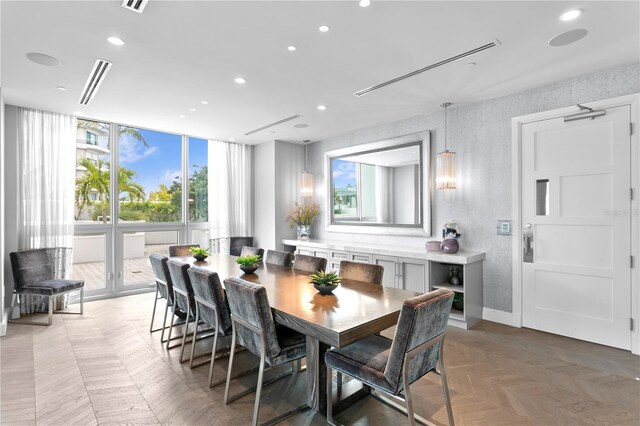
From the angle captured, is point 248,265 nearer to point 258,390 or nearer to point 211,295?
point 211,295

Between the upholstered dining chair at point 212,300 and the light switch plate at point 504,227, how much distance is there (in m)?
3.31

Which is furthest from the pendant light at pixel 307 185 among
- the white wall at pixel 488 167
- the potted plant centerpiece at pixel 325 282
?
the potted plant centerpiece at pixel 325 282

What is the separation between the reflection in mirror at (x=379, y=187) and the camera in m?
4.88

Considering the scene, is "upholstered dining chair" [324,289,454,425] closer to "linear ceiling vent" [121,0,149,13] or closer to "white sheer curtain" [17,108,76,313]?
"linear ceiling vent" [121,0,149,13]

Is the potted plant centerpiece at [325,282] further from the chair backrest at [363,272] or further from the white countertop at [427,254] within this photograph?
the white countertop at [427,254]

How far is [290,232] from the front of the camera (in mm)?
6516

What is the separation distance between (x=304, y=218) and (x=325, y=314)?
14.0 feet

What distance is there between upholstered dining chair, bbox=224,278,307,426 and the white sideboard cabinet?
7.68ft

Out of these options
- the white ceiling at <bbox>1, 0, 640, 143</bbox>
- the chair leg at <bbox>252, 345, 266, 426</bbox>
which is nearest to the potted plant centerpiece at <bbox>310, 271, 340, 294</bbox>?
the chair leg at <bbox>252, 345, 266, 426</bbox>

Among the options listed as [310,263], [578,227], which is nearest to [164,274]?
[310,263]

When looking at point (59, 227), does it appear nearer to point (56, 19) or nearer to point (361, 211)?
point (56, 19)

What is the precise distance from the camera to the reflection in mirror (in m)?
4.88

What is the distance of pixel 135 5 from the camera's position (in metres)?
2.17

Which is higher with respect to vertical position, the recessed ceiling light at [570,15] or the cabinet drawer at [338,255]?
the recessed ceiling light at [570,15]
